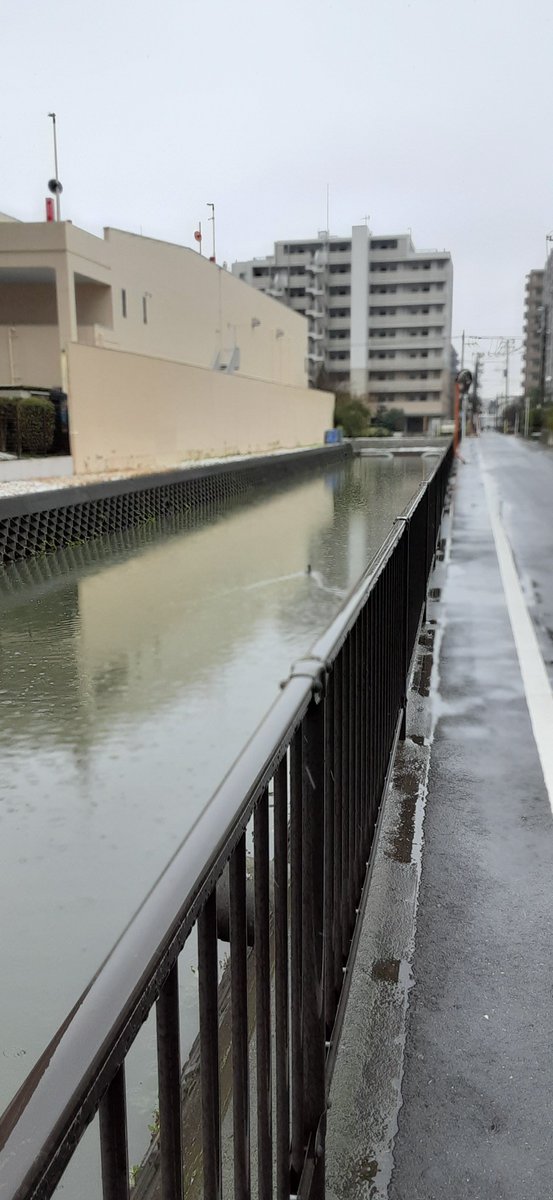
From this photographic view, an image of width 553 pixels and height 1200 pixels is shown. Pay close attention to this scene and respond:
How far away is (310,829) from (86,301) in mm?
31020

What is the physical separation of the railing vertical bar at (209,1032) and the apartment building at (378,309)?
349ft

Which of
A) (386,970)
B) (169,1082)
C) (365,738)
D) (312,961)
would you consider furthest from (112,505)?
(169,1082)

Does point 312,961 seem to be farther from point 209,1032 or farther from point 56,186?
point 56,186

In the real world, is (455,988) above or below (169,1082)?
below

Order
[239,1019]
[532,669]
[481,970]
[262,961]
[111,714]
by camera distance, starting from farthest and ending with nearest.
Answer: [532,669] → [111,714] → [481,970] → [262,961] → [239,1019]

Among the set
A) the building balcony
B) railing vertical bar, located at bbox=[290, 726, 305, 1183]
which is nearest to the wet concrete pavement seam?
railing vertical bar, located at bbox=[290, 726, 305, 1183]

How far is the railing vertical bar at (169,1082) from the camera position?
3.68ft

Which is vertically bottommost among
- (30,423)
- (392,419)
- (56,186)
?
(30,423)

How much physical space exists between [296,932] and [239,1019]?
49cm

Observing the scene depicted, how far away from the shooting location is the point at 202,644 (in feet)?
27.8

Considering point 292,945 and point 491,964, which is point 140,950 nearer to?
point 292,945

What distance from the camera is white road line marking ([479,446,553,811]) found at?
198 inches

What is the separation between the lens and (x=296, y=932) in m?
2.01

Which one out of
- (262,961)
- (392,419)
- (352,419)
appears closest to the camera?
(262,961)
